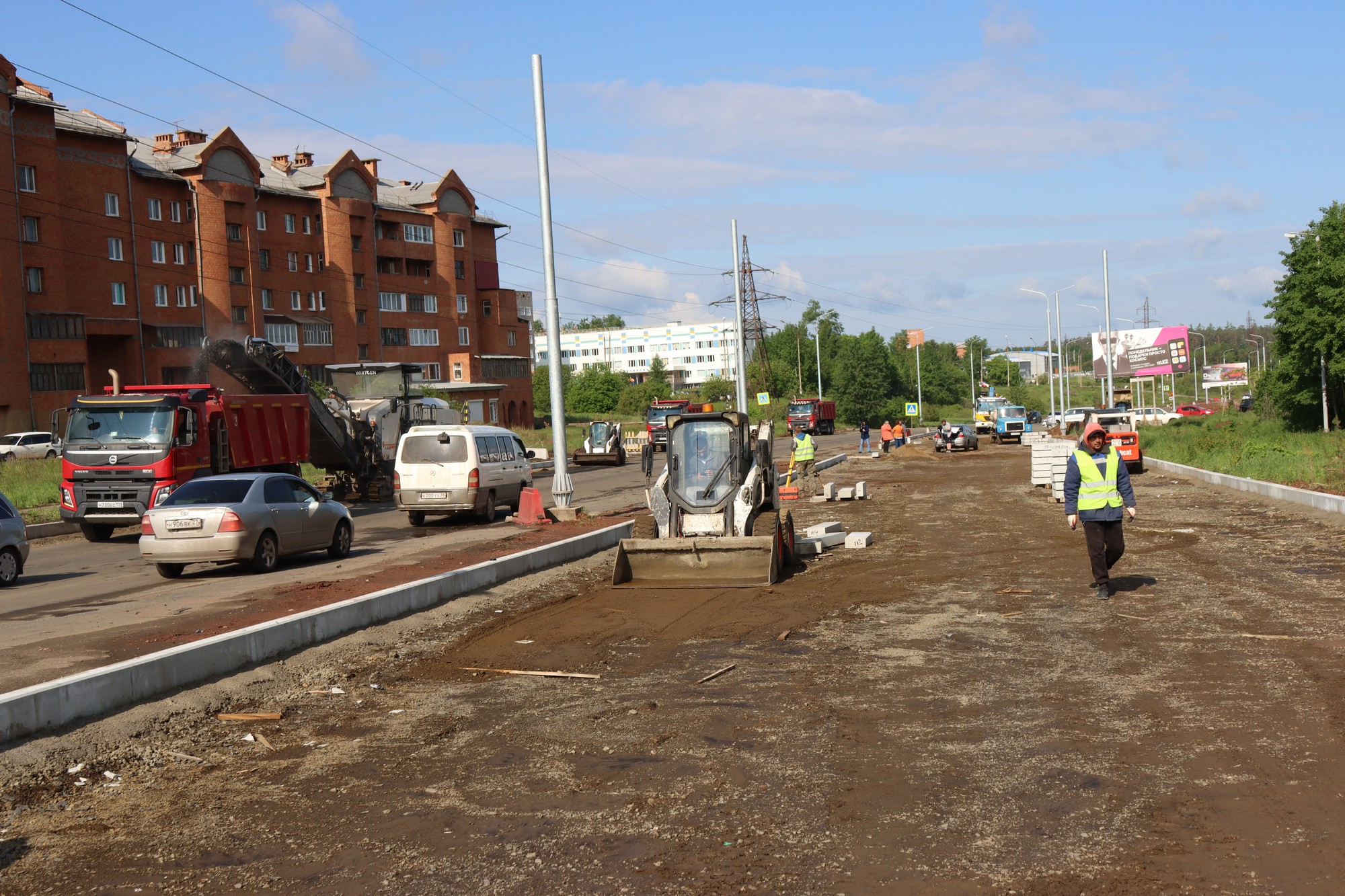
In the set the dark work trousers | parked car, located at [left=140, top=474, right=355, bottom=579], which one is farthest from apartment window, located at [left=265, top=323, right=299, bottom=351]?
the dark work trousers

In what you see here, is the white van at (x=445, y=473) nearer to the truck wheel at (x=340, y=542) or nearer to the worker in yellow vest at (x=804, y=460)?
the truck wheel at (x=340, y=542)

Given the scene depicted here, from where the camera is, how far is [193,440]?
23984mm

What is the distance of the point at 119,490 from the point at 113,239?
45352 mm

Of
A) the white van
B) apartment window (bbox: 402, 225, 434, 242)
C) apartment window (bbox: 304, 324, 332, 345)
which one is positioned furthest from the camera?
apartment window (bbox: 402, 225, 434, 242)

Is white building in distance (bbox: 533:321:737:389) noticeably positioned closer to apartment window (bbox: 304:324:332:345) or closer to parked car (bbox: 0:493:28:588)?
apartment window (bbox: 304:324:332:345)

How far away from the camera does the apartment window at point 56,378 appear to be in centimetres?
5719

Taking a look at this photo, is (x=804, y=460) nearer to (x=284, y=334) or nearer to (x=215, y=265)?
(x=215, y=265)

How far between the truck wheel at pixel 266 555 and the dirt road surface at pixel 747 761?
16.5ft

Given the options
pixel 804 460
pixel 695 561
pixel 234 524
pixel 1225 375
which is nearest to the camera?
pixel 695 561

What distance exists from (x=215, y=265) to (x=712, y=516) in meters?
62.0

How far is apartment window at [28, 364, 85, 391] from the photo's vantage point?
57.2 metres

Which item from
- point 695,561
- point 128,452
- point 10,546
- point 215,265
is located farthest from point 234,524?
point 215,265

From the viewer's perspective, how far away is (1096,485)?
12680 millimetres

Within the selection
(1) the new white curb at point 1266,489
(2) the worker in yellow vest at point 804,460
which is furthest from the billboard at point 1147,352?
(2) the worker in yellow vest at point 804,460
